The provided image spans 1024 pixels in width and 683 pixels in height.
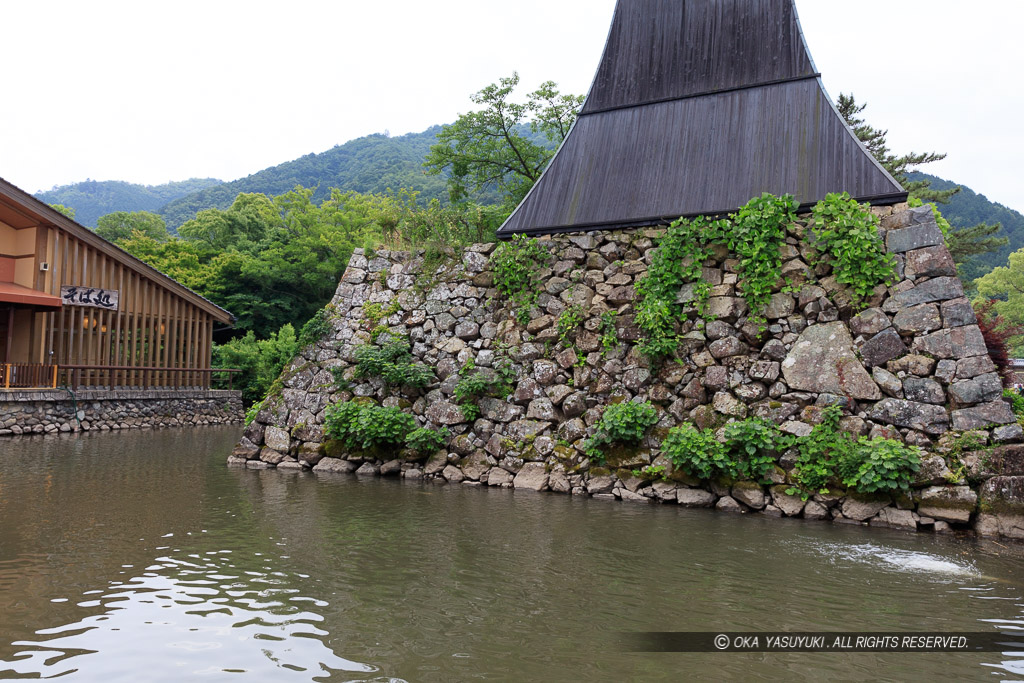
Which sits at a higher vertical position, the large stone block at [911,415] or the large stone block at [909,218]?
the large stone block at [909,218]

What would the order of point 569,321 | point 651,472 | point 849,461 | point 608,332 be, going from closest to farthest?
point 849,461 < point 651,472 < point 608,332 < point 569,321

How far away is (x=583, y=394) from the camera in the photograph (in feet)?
33.7

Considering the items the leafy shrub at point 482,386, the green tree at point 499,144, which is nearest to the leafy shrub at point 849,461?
the leafy shrub at point 482,386

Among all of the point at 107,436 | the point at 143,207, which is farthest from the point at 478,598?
the point at 143,207

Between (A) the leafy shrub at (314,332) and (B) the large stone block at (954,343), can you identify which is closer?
(B) the large stone block at (954,343)

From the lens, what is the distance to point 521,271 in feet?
37.2

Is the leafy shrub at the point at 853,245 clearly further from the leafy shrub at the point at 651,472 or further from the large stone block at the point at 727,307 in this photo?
the leafy shrub at the point at 651,472

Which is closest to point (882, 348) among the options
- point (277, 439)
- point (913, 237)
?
point (913, 237)

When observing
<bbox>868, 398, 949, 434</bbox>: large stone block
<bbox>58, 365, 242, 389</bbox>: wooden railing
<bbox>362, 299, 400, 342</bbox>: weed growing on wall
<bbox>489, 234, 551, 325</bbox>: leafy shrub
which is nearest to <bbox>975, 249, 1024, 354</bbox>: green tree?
<bbox>868, 398, 949, 434</bbox>: large stone block

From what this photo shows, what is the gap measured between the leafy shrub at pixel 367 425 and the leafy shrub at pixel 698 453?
4660mm

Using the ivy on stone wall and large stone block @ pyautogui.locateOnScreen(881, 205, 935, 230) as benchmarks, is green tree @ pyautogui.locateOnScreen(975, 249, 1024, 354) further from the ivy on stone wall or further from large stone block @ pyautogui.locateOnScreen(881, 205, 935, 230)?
the ivy on stone wall

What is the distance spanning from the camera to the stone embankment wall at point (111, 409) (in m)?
16.4

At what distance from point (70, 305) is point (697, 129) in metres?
18.3

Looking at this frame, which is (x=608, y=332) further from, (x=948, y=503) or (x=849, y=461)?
(x=948, y=503)
